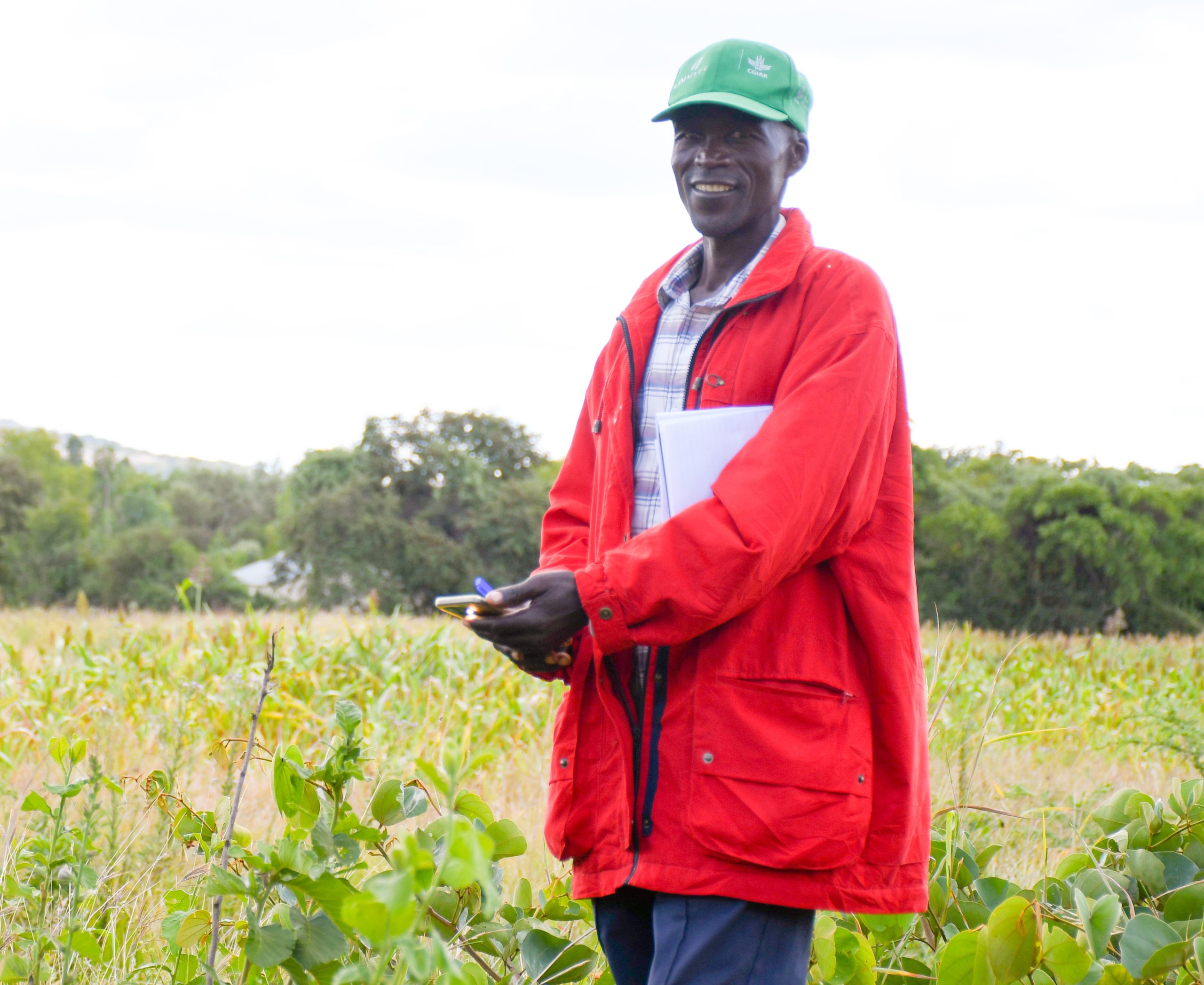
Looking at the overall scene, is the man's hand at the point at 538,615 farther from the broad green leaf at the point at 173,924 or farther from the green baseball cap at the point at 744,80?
the green baseball cap at the point at 744,80

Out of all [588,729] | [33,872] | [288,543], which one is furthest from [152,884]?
[288,543]

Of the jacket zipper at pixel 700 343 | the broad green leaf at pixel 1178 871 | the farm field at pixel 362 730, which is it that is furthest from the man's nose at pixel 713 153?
the broad green leaf at pixel 1178 871

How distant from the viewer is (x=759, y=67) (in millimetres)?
1748

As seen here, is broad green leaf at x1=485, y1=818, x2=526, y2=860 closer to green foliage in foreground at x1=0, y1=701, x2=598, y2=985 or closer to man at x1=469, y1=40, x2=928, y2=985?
green foliage in foreground at x1=0, y1=701, x2=598, y2=985

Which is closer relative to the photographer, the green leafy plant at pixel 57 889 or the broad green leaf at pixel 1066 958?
the green leafy plant at pixel 57 889

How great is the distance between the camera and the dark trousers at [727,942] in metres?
1.50

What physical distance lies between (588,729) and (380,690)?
5.01 m

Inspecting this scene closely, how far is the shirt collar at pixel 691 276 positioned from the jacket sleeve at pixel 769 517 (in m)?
0.29

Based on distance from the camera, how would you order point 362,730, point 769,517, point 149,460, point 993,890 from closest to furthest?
point 769,517 < point 993,890 < point 362,730 < point 149,460

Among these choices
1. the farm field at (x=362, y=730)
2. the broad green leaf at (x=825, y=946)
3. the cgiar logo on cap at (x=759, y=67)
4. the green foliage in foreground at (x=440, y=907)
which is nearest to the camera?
the green foliage in foreground at (x=440, y=907)

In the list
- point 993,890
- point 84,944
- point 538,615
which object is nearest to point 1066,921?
point 993,890

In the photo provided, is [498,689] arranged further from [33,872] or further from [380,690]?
[33,872]

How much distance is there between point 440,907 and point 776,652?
69cm

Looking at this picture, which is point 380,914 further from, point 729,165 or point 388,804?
point 729,165
